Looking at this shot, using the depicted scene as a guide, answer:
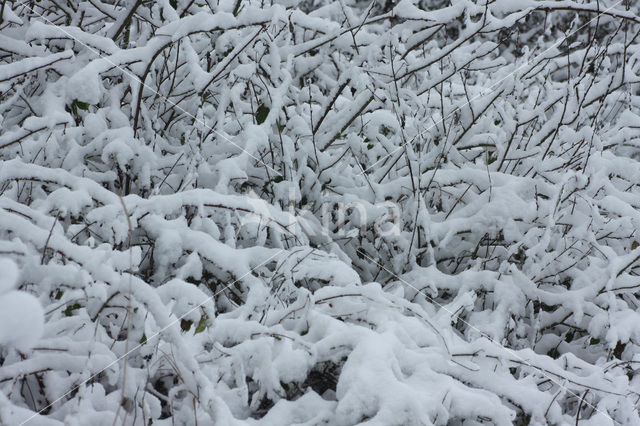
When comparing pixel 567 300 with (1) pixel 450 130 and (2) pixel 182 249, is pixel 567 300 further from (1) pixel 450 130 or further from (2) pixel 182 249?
(2) pixel 182 249

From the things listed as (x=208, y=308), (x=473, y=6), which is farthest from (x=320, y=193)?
(x=208, y=308)

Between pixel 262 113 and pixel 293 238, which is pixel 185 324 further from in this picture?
pixel 262 113

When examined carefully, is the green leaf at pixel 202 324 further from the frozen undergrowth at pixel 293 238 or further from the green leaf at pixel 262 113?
the green leaf at pixel 262 113

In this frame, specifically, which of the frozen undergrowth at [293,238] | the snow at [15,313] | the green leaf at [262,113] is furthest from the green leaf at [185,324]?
the green leaf at [262,113]

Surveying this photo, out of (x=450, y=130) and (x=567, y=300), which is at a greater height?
(x=450, y=130)

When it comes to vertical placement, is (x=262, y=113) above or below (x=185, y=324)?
above

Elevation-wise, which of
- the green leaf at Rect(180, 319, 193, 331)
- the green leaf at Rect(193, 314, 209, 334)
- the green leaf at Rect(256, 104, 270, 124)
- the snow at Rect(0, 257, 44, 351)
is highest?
the snow at Rect(0, 257, 44, 351)

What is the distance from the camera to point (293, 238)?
6.89ft

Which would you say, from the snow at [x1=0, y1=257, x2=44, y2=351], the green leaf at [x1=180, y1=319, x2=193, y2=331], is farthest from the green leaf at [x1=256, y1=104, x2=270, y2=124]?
the snow at [x1=0, y1=257, x2=44, y2=351]

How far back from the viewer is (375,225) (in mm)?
2320

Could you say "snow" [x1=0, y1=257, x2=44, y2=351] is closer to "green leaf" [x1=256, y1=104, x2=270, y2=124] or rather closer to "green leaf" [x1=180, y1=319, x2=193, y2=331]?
"green leaf" [x1=180, y1=319, x2=193, y2=331]

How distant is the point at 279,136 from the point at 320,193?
322 millimetres

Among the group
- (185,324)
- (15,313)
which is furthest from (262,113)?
(15,313)

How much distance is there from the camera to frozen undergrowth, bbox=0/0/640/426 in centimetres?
128
